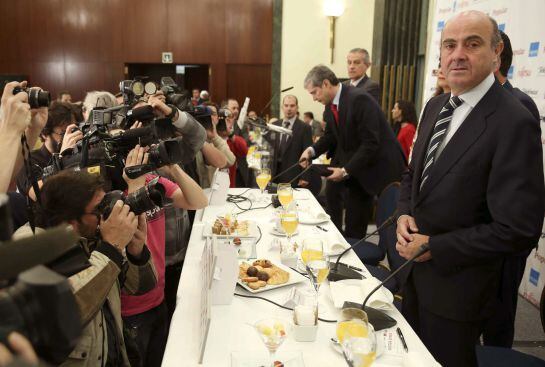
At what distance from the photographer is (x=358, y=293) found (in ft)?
5.66

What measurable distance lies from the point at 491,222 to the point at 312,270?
27.5 inches

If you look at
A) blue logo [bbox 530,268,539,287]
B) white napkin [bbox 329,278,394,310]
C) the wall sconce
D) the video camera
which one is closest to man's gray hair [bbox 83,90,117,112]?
white napkin [bbox 329,278,394,310]

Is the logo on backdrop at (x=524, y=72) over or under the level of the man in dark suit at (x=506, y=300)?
over

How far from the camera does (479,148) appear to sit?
1.66 m

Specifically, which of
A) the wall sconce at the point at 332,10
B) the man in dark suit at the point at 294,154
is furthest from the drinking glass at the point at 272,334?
the wall sconce at the point at 332,10

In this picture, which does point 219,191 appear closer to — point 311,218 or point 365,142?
point 311,218

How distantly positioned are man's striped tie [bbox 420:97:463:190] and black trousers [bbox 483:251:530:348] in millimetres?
477

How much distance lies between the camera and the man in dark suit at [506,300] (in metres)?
1.81

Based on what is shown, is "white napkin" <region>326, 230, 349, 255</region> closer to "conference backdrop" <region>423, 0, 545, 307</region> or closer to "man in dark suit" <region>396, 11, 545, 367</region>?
"man in dark suit" <region>396, 11, 545, 367</region>

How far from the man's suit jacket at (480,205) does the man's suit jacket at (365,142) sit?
1.83 meters

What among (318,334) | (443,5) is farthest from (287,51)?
(318,334)

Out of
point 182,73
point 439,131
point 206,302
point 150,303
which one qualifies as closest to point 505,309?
point 439,131

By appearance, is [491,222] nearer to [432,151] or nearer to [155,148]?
[432,151]

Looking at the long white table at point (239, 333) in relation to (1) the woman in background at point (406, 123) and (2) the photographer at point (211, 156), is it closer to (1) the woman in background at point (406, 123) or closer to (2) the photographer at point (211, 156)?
(2) the photographer at point (211, 156)
